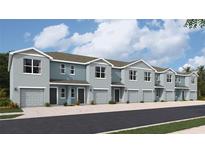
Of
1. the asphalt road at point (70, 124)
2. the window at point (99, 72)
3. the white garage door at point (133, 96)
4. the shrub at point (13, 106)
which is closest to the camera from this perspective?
the asphalt road at point (70, 124)

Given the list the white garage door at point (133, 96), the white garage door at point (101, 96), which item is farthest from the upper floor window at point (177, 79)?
the white garage door at point (101, 96)

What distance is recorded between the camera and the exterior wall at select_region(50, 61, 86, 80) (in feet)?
104

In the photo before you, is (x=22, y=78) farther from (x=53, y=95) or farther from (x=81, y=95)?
(x=81, y=95)

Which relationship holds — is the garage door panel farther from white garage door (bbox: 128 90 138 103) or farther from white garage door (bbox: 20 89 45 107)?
white garage door (bbox: 20 89 45 107)

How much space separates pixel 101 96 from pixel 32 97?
10.1m

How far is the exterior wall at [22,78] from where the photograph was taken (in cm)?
2700

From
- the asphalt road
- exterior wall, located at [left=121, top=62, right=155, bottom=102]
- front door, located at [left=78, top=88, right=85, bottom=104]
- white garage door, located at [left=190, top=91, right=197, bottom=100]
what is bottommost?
white garage door, located at [left=190, top=91, right=197, bottom=100]

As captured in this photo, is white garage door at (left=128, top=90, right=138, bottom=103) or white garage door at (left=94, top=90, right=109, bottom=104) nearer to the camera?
white garage door at (left=94, top=90, right=109, bottom=104)

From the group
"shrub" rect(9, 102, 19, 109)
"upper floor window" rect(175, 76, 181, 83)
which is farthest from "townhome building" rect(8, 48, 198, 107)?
"upper floor window" rect(175, 76, 181, 83)

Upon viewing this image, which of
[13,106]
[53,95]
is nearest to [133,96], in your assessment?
[53,95]

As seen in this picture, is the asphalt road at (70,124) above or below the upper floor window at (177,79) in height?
below

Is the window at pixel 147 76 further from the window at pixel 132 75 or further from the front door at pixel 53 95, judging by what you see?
the front door at pixel 53 95

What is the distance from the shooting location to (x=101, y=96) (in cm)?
3556
